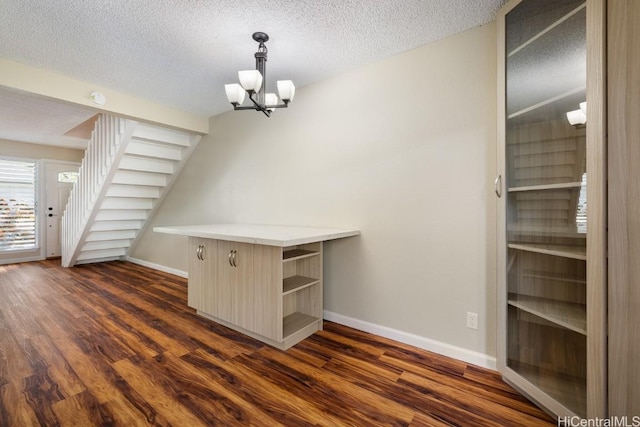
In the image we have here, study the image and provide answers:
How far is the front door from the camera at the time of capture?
18.0 ft

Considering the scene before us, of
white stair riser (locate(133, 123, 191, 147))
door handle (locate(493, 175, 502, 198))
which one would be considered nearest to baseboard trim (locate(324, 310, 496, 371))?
door handle (locate(493, 175, 502, 198))

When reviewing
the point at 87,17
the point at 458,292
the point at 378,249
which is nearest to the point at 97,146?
the point at 87,17

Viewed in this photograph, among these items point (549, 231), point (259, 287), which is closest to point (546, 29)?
point (549, 231)

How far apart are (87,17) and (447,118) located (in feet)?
8.27

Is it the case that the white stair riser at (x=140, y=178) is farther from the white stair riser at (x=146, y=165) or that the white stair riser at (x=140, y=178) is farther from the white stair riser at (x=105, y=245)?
the white stair riser at (x=105, y=245)

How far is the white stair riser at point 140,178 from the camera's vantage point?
3.74 metres

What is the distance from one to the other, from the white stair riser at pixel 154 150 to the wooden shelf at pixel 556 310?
13.7ft

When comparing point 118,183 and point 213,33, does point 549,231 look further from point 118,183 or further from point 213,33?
point 118,183

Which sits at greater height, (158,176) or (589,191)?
(158,176)

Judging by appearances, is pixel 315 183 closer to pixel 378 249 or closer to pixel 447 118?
pixel 378 249

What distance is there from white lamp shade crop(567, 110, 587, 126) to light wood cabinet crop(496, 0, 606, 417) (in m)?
0.02

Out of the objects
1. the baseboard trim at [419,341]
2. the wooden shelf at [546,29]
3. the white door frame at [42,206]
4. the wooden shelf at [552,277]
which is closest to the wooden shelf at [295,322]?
the baseboard trim at [419,341]

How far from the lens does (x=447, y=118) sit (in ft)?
6.53

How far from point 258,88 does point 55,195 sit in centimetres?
631
